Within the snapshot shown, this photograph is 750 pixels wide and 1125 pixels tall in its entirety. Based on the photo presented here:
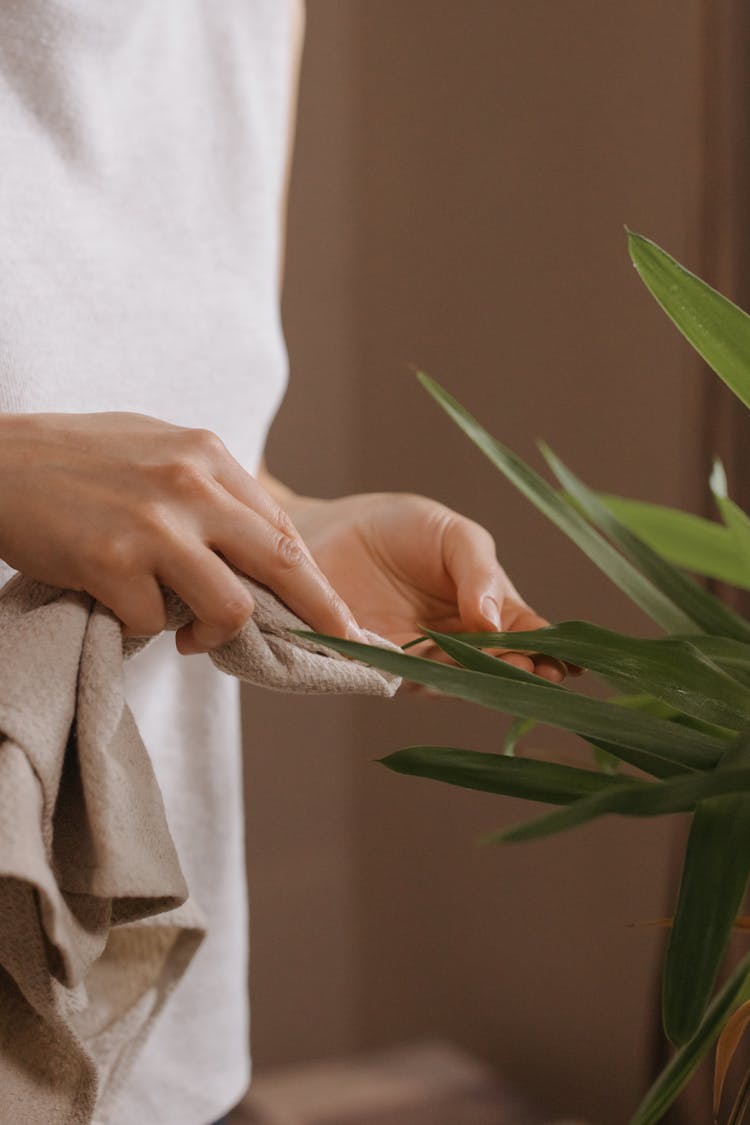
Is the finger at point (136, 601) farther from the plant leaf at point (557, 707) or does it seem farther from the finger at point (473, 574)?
the finger at point (473, 574)

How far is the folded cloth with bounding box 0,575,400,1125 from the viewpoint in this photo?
391 millimetres

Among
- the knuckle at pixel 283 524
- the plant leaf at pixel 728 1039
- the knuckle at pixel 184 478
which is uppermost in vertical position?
the knuckle at pixel 184 478

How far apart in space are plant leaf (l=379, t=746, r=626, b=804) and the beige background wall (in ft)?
3.20

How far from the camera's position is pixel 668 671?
49cm

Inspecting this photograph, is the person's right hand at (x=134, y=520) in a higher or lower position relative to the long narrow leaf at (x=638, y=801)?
higher

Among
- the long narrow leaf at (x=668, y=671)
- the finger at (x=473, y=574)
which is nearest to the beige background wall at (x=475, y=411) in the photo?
the finger at (x=473, y=574)

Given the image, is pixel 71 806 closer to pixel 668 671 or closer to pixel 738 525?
pixel 668 671

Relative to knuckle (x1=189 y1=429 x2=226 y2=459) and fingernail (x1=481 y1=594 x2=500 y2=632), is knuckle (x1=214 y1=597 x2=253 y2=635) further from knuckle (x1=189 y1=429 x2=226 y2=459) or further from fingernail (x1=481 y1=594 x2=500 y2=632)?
fingernail (x1=481 y1=594 x2=500 y2=632)

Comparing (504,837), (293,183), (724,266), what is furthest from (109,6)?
(293,183)

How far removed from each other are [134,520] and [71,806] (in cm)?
11

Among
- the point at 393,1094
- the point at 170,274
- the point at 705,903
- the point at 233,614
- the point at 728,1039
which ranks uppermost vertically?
the point at 170,274

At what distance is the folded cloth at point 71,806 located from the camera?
0.39 meters

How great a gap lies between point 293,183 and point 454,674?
1669 mm

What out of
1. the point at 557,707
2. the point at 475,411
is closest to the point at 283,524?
the point at 557,707
